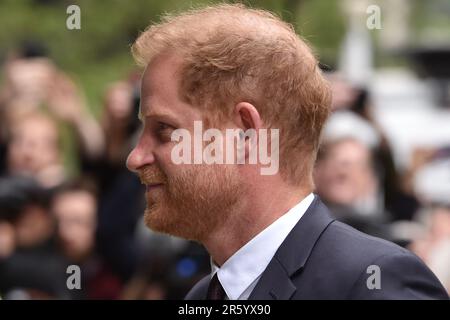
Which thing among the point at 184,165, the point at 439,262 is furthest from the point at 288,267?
the point at 439,262

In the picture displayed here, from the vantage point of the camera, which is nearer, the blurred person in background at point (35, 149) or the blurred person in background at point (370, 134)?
the blurred person in background at point (370, 134)

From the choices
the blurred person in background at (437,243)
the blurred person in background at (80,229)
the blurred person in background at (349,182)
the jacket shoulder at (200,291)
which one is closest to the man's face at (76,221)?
the blurred person in background at (80,229)

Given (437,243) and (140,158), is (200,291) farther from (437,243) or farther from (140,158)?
(437,243)

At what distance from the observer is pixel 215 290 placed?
7.64ft

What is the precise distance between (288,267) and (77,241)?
3.08 m

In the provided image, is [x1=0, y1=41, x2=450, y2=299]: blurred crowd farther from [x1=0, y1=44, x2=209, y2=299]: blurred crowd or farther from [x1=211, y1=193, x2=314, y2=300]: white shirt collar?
[x1=211, y1=193, x2=314, y2=300]: white shirt collar

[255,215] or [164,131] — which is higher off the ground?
[164,131]

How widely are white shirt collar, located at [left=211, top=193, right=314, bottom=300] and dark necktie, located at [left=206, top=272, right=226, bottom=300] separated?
0.08 ft

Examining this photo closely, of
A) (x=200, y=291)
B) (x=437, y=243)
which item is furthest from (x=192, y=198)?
(x=437, y=243)

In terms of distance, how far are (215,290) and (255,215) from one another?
0.19 meters

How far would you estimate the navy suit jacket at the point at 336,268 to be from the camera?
6.89ft

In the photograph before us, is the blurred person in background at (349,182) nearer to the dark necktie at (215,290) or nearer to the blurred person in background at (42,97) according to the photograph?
the blurred person in background at (42,97)

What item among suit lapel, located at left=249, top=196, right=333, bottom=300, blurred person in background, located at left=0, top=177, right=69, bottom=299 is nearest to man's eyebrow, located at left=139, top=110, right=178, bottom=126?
suit lapel, located at left=249, top=196, right=333, bottom=300

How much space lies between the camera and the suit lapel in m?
2.18
